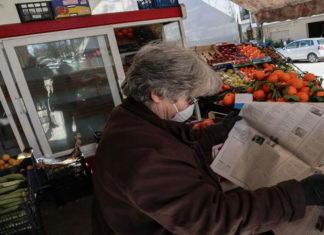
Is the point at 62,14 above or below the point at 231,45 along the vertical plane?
above

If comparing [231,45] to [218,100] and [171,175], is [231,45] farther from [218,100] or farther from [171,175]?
[171,175]

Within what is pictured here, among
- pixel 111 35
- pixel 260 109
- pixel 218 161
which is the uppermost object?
pixel 111 35

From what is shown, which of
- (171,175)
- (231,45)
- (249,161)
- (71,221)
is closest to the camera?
(171,175)

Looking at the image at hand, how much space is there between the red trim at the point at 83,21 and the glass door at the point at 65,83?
8 centimetres

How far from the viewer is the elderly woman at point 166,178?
2.23 ft

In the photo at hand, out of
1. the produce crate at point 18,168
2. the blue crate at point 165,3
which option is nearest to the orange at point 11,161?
the produce crate at point 18,168

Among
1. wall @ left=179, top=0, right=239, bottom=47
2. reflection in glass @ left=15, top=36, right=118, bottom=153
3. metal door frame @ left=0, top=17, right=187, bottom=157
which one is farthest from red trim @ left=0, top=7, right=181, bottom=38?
wall @ left=179, top=0, right=239, bottom=47

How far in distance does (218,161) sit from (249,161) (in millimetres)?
149

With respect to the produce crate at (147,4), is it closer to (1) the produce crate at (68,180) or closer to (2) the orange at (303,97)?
(1) the produce crate at (68,180)

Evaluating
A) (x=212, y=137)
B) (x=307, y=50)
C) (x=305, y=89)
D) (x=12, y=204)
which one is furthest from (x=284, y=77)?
(x=307, y=50)

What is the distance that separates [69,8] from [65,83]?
3.51ft

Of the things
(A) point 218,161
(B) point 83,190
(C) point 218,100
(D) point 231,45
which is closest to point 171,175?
(A) point 218,161

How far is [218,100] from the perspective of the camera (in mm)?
2238

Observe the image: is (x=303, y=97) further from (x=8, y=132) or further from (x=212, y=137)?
(x=8, y=132)
